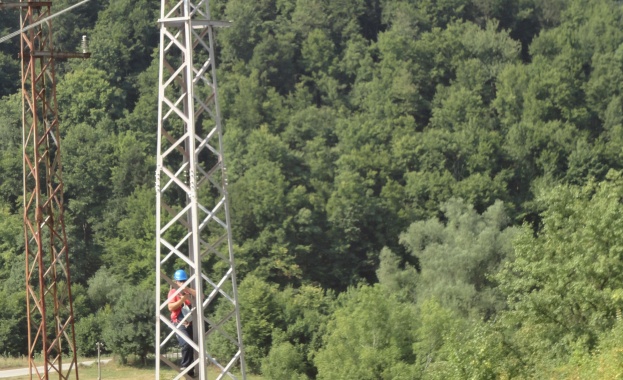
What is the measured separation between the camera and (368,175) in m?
94.9

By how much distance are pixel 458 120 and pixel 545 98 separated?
668 cm

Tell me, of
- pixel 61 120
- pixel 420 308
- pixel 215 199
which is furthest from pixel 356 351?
pixel 61 120

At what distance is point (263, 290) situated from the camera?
2746 inches

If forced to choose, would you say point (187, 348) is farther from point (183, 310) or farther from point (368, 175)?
point (368, 175)

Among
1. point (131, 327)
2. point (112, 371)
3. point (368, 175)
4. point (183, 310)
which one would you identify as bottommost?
point (112, 371)

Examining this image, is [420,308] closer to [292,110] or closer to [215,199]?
[215,199]

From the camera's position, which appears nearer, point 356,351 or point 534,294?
point 534,294

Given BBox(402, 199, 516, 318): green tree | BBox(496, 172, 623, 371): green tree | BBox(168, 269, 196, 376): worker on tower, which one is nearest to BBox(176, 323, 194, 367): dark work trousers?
BBox(168, 269, 196, 376): worker on tower

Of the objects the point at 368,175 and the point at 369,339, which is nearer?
the point at 369,339

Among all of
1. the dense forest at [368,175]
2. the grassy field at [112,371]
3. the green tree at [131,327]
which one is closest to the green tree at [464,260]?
the dense forest at [368,175]

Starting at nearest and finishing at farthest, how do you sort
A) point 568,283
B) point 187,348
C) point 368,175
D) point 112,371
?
point 187,348
point 568,283
point 112,371
point 368,175

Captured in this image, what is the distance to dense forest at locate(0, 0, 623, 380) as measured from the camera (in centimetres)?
5331

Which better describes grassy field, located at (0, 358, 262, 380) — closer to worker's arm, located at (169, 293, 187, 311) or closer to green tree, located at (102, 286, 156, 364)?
green tree, located at (102, 286, 156, 364)

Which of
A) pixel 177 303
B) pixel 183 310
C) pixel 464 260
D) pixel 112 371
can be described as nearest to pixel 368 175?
pixel 464 260
